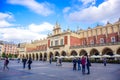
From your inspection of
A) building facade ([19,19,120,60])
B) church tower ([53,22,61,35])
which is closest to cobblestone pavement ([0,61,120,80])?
building facade ([19,19,120,60])

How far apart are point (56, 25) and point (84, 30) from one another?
36.7 ft

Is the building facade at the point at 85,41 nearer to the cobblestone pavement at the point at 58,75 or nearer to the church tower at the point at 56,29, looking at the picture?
the church tower at the point at 56,29

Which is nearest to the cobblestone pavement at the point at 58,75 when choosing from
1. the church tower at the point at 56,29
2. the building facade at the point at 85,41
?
the building facade at the point at 85,41

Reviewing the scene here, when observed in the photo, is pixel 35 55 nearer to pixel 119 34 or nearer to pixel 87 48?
pixel 87 48

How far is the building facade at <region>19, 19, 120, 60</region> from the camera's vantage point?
121 feet

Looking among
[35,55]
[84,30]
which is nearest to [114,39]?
[84,30]

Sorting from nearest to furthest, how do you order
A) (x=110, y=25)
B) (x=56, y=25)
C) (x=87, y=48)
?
(x=87, y=48), (x=110, y=25), (x=56, y=25)

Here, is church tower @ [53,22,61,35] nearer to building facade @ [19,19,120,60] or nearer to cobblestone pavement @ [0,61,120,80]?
building facade @ [19,19,120,60]

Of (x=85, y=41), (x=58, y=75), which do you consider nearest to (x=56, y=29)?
(x=85, y=41)

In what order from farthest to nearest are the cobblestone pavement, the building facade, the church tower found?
the church tower, the building facade, the cobblestone pavement

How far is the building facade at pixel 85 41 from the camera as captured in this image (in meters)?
36.7

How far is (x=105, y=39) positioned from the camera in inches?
1689

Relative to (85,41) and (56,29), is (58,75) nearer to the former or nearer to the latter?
(85,41)

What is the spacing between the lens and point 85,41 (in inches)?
1914
